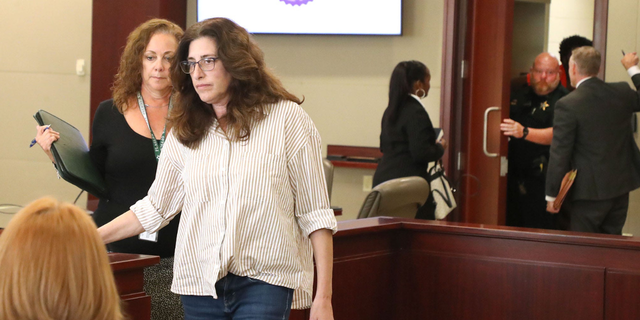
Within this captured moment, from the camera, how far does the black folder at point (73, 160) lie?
216 cm

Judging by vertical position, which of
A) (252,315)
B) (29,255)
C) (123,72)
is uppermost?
(123,72)

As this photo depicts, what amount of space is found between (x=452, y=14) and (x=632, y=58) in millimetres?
1224

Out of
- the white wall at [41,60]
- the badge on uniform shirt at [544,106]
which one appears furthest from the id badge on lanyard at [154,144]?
the white wall at [41,60]

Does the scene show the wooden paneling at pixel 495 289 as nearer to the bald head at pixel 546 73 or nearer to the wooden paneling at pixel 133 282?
the wooden paneling at pixel 133 282

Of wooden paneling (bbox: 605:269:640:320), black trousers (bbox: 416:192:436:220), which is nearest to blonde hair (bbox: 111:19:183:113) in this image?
wooden paneling (bbox: 605:269:640:320)

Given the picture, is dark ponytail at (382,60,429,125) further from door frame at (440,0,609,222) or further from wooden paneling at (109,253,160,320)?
wooden paneling at (109,253,160,320)

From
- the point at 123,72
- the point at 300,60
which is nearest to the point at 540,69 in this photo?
the point at 300,60

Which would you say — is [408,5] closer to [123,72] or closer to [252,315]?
[123,72]

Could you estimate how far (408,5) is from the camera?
5.37 m

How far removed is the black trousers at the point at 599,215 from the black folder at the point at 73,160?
2845 mm

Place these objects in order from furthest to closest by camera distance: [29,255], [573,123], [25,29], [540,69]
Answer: [25,29], [540,69], [573,123], [29,255]

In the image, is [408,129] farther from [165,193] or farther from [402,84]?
[165,193]

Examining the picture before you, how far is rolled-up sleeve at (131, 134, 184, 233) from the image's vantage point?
5.94ft

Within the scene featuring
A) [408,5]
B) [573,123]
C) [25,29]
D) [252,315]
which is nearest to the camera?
[252,315]
